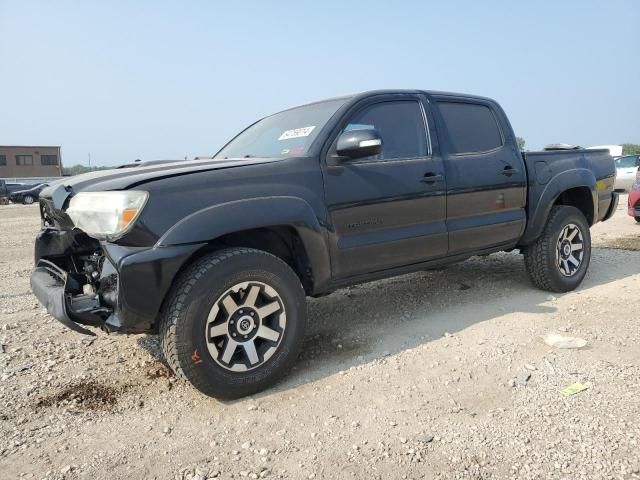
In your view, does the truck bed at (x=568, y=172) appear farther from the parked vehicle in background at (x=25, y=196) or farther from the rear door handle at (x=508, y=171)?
the parked vehicle in background at (x=25, y=196)

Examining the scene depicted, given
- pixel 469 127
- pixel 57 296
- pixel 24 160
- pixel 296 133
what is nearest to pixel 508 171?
pixel 469 127

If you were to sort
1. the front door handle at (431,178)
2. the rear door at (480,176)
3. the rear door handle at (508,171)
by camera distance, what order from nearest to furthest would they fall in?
the front door handle at (431,178) → the rear door at (480,176) → the rear door handle at (508,171)

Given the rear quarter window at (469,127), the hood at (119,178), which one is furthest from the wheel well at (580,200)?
the hood at (119,178)

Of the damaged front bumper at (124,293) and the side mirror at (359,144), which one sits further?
the side mirror at (359,144)

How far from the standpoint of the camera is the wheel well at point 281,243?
2982mm

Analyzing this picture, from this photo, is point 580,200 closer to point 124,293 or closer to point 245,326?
point 245,326

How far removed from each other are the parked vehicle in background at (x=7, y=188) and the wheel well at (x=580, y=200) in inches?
1265

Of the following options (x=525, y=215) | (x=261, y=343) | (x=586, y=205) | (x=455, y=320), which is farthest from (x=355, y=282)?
(x=586, y=205)

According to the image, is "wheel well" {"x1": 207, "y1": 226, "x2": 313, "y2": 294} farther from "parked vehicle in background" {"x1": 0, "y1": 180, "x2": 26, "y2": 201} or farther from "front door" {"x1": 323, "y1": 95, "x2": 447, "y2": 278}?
"parked vehicle in background" {"x1": 0, "y1": 180, "x2": 26, "y2": 201}

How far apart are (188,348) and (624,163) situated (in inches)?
782

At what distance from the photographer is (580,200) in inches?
197

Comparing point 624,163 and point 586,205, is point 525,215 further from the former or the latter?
point 624,163

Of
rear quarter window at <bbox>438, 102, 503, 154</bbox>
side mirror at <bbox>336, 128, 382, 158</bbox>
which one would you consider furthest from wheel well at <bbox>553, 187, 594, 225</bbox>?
side mirror at <bbox>336, 128, 382, 158</bbox>

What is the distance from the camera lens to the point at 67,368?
3191 mm
